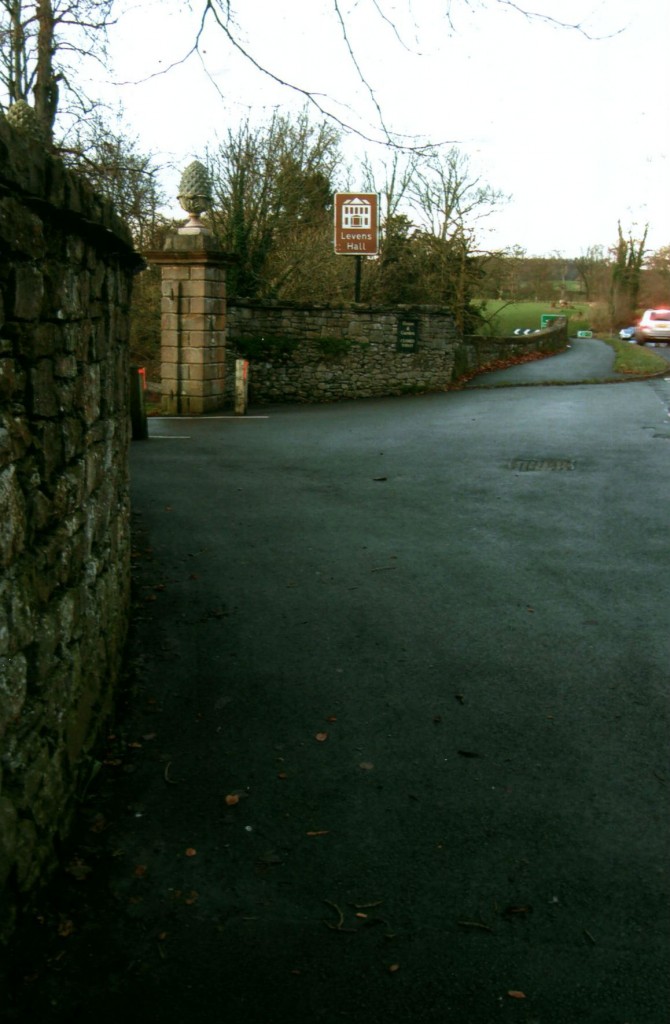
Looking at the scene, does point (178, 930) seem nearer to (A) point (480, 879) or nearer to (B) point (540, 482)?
(A) point (480, 879)

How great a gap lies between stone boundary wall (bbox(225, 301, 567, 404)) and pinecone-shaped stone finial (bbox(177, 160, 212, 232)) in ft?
7.55

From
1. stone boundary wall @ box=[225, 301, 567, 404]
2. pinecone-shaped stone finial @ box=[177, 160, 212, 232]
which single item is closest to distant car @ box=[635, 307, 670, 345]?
stone boundary wall @ box=[225, 301, 567, 404]

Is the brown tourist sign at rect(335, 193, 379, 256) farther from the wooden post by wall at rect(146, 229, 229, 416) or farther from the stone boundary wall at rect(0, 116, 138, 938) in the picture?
the stone boundary wall at rect(0, 116, 138, 938)

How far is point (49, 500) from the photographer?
11.6 ft

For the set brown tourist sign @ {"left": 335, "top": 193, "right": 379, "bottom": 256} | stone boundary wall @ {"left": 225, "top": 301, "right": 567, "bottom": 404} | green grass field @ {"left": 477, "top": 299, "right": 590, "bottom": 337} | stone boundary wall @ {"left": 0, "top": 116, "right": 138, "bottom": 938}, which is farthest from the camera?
green grass field @ {"left": 477, "top": 299, "right": 590, "bottom": 337}

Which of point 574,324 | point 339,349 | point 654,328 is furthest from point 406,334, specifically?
point 574,324

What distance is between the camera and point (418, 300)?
3350 cm

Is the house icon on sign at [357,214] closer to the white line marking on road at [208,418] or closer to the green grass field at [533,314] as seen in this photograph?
the white line marking on road at [208,418]

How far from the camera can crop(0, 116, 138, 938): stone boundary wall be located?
2.98 meters

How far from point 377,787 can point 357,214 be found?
829 inches

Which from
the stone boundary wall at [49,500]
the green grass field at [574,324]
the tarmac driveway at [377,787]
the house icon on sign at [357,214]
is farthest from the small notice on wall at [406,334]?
the stone boundary wall at [49,500]

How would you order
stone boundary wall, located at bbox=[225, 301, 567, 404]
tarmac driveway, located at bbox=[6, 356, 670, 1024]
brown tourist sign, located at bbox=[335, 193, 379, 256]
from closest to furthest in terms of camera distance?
tarmac driveway, located at bbox=[6, 356, 670, 1024] < stone boundary wall, located at bbox=[225, 301, 567, 404] < brown tourist sign, located at bbox=[335, 193, 379, 256]

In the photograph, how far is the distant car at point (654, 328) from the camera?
44562mm

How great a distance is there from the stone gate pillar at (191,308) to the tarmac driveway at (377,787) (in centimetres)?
1014
